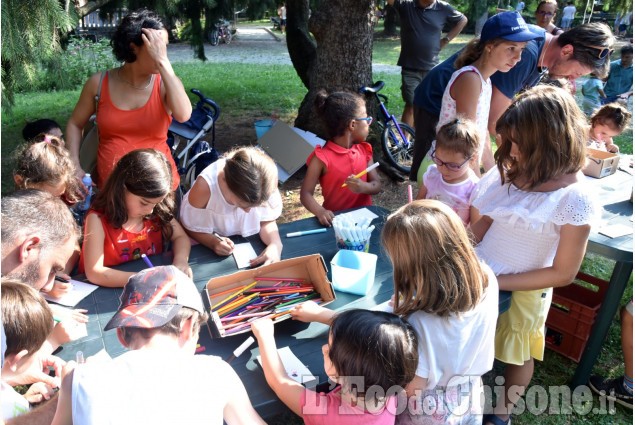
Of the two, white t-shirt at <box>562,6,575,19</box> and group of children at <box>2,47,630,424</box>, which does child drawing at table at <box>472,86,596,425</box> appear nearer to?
group of children at <box>2,47,630,424</box>

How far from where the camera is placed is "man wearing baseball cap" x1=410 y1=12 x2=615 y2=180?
9.15 feet

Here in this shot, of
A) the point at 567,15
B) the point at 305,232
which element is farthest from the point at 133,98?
the point at 567,15

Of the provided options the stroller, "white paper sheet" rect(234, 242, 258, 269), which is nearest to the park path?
the stroller

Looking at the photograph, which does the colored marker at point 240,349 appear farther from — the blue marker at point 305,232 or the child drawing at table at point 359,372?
the blue marker at point 305,232

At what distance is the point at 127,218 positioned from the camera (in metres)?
2.20

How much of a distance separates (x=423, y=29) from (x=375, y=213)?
12.8 feet

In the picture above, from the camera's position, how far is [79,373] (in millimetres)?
1231

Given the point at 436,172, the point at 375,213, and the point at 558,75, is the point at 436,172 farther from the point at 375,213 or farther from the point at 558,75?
the point at 558,75

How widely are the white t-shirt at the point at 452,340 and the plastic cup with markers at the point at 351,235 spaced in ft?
2.20

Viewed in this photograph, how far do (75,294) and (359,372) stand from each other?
1256mm

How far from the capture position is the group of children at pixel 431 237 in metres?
1.44

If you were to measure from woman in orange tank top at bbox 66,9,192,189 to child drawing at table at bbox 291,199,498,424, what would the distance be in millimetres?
1659

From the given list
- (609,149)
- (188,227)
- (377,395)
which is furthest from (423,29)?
(377,395)

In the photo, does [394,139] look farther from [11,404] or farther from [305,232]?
[11,404]
